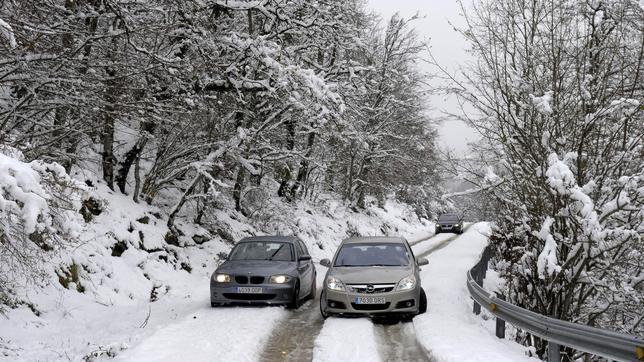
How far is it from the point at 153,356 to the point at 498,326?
5511 mm

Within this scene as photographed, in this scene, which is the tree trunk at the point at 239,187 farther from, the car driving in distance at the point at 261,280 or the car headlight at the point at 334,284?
the car headlight at the point at 334,284

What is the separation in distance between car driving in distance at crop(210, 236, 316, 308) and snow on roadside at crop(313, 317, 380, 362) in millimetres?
1284

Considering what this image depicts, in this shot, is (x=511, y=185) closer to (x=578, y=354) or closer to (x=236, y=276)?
(x=578, y=354)

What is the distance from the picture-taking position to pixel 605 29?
799 centimetres

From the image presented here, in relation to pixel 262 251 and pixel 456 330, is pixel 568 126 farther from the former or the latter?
pixel 262 251

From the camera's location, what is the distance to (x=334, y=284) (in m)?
10.4

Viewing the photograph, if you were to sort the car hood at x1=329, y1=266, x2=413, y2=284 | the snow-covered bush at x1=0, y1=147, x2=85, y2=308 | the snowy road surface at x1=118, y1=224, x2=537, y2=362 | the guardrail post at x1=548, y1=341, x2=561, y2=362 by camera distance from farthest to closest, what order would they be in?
1. the car hood at x1=329, y1=266, x2=413, y2=284
2. the snowy road surface at x1=118, y1=224, x2=537, y2=362
3. the guardrail post at x1=548, y1=341, x2=561, y2=362
4. the snow-covered bush at x1=0, y1=147, x2=85, y2=308

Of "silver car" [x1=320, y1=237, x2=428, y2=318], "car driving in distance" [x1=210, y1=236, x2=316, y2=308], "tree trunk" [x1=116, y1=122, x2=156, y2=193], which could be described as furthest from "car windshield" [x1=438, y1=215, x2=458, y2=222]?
"silver car" [x1=320, y1=237, x2=428, y2=318]

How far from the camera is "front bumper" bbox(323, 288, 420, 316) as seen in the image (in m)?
9.96

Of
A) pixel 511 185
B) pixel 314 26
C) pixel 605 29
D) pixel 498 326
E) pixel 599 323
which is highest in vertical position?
pixel 314 26

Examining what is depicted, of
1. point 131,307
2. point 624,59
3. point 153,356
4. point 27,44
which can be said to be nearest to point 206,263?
point 131,307

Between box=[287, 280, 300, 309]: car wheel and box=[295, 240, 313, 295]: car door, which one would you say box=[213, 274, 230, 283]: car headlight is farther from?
box=[295, 240, 313, 295]: car door

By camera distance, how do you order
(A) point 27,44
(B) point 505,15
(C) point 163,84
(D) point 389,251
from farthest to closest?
(C) point 163,84
(D) point 389,251
(B) point 505,15
(A) point 27,44

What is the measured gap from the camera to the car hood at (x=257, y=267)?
10906 millimetres
